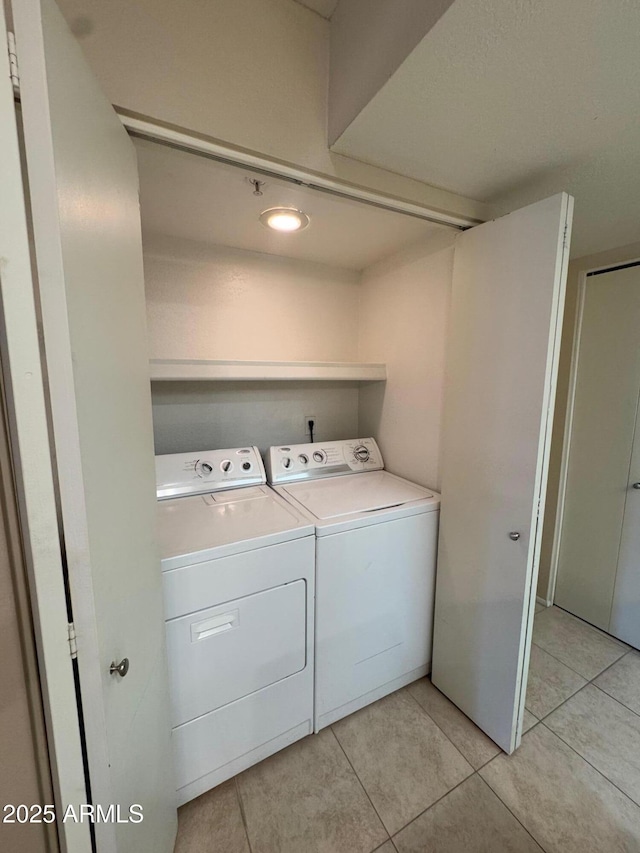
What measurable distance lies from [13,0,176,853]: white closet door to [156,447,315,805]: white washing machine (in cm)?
20

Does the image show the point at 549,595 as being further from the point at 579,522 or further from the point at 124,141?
the point at 124,141

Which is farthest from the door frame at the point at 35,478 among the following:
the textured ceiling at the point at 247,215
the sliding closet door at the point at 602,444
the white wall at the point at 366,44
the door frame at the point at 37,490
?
the sliding closet door at the point at 602,444

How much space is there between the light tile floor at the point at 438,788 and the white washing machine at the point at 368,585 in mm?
152

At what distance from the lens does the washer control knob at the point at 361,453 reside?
216 centimetres

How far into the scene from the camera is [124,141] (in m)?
0.82

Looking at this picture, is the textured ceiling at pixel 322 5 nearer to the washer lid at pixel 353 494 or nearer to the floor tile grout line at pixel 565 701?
the washer lid at pixel 353 494

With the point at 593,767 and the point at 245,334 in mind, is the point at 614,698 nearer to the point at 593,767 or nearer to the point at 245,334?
the point at 593,767

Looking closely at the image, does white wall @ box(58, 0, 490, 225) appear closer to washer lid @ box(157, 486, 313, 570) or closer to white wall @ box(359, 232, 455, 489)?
white wall @ box(359, 232, 455, 489)

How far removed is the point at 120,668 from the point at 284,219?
1690mm

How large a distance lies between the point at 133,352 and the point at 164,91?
2.25 ft

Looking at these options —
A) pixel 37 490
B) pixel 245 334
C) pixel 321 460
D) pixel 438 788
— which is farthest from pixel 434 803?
pixel 245 334

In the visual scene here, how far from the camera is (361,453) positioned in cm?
218

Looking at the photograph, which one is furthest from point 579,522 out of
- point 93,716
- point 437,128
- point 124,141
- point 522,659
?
point 124,141

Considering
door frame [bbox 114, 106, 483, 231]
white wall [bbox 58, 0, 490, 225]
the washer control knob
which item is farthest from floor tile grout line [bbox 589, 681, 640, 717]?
white wall [bbox 58, 0, 490, 225]
